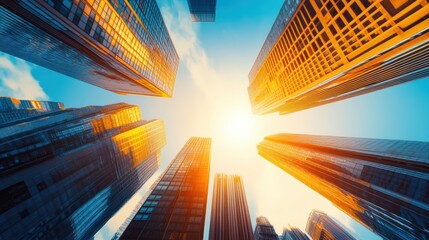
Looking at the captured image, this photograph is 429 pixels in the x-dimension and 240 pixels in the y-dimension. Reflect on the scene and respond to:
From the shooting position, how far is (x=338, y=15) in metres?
35.2

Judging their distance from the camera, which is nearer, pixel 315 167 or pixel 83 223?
pixel 83 223

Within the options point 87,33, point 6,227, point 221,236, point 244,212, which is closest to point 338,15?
point 87,33

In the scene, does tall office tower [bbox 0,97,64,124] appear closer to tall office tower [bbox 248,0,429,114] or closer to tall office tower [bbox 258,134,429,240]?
tall office tower [bbox 248,0,429,114]

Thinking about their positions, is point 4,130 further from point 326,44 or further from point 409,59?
point 409,59

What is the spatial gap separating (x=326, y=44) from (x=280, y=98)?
3736 centimetres

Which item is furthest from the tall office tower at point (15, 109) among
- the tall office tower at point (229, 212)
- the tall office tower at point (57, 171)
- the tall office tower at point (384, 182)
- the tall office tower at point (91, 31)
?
the tall office tower at point (384, 182)

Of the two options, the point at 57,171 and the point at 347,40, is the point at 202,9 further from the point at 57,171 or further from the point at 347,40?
the point at 57,171

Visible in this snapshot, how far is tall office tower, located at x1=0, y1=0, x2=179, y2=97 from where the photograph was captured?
2977 centimetres

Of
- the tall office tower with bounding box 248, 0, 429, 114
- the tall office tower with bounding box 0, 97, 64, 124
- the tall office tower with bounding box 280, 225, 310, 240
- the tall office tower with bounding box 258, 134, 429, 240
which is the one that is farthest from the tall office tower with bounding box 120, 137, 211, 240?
the tall office tower with bounding box 280, 225, 310, 240

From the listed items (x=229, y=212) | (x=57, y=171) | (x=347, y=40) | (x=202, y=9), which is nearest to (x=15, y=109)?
(x=57, y=171)

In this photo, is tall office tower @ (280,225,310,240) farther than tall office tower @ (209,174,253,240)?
Yes

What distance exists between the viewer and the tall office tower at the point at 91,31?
29766mm

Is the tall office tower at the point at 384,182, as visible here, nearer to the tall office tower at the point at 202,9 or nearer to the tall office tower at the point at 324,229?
the tall office tower at the point at 202,9

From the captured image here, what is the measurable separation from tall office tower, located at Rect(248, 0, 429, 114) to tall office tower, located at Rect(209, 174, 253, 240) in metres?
78.3
